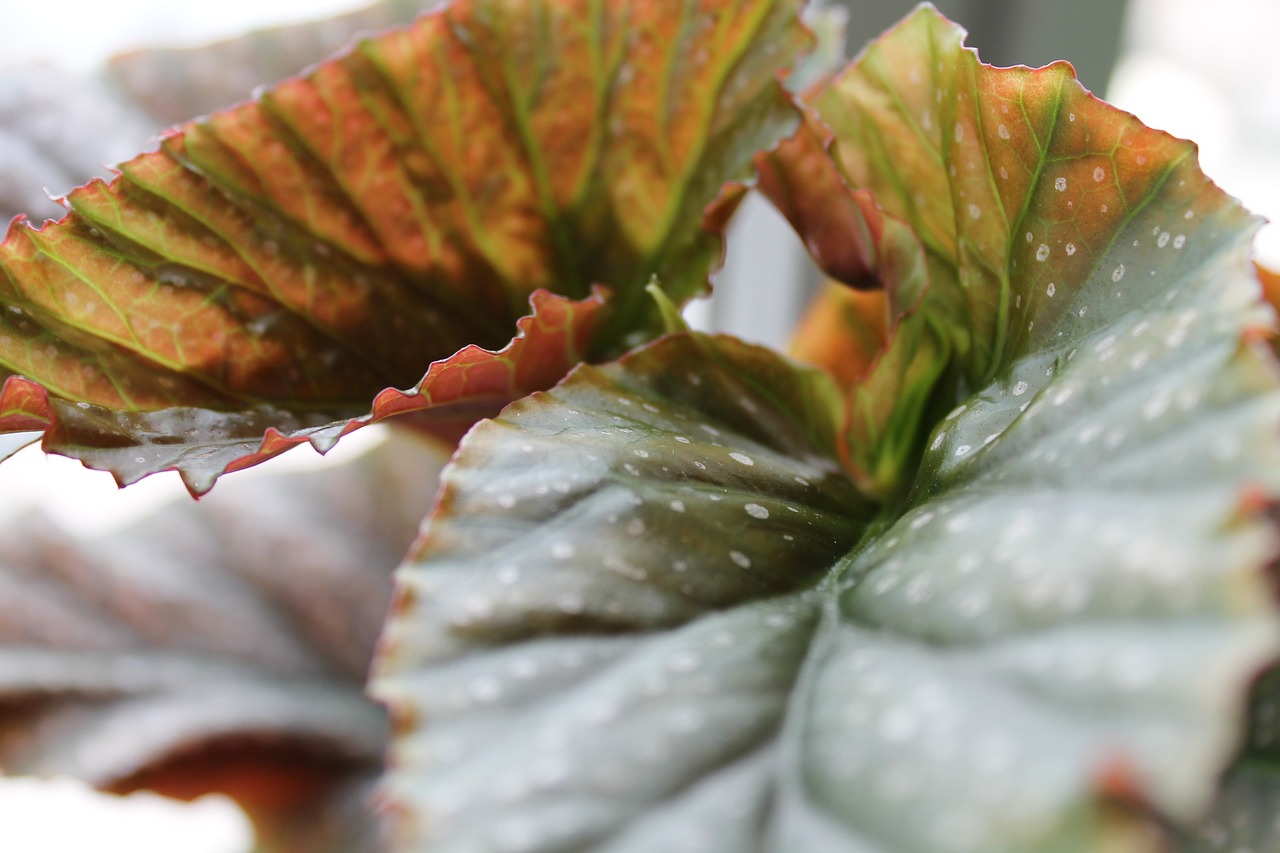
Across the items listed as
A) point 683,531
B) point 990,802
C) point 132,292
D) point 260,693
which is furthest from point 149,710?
point 990,802

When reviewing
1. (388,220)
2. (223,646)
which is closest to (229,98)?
(388,220)

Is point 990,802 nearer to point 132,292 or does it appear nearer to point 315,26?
point 132,292

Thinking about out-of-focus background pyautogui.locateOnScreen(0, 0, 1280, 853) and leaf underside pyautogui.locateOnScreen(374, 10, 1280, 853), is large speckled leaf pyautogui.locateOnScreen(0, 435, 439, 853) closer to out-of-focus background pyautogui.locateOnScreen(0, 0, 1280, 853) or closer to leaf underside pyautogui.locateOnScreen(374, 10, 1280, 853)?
out-of-focus background pyautogui.locateOnScreen(0, 0, 1280, 853)

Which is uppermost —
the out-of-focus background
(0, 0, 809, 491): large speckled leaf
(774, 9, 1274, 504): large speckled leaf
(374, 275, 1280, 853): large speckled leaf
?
the out-of-focus background

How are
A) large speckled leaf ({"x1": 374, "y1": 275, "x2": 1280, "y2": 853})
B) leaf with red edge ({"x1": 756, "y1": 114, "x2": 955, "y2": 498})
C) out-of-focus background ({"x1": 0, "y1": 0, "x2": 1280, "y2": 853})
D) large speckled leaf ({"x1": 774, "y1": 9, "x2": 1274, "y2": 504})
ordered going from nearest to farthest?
1. large speckled leaf ({"x1": 374, "y1": 275, "x2": 1280, "y2": 853})
2. large speckled leaf ({"x1": 774, "y1": 9, "x2": 1274, "y2": 504})
3. leaf with red edge ({"x1": 756, "y1": 114, "x2": 955, "y2": 498})
4. out-of-focus background ({"x1": 0, "y1": 0, "x2": 1280, "y2": 853})

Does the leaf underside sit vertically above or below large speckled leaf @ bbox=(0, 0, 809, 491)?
below

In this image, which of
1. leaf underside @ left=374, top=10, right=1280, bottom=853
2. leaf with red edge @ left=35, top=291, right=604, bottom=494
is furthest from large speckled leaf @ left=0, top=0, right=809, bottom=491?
leaf underside @ left=374, top=10, right=1280, bottom=853

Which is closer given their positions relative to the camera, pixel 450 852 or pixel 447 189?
pixel 450 852
